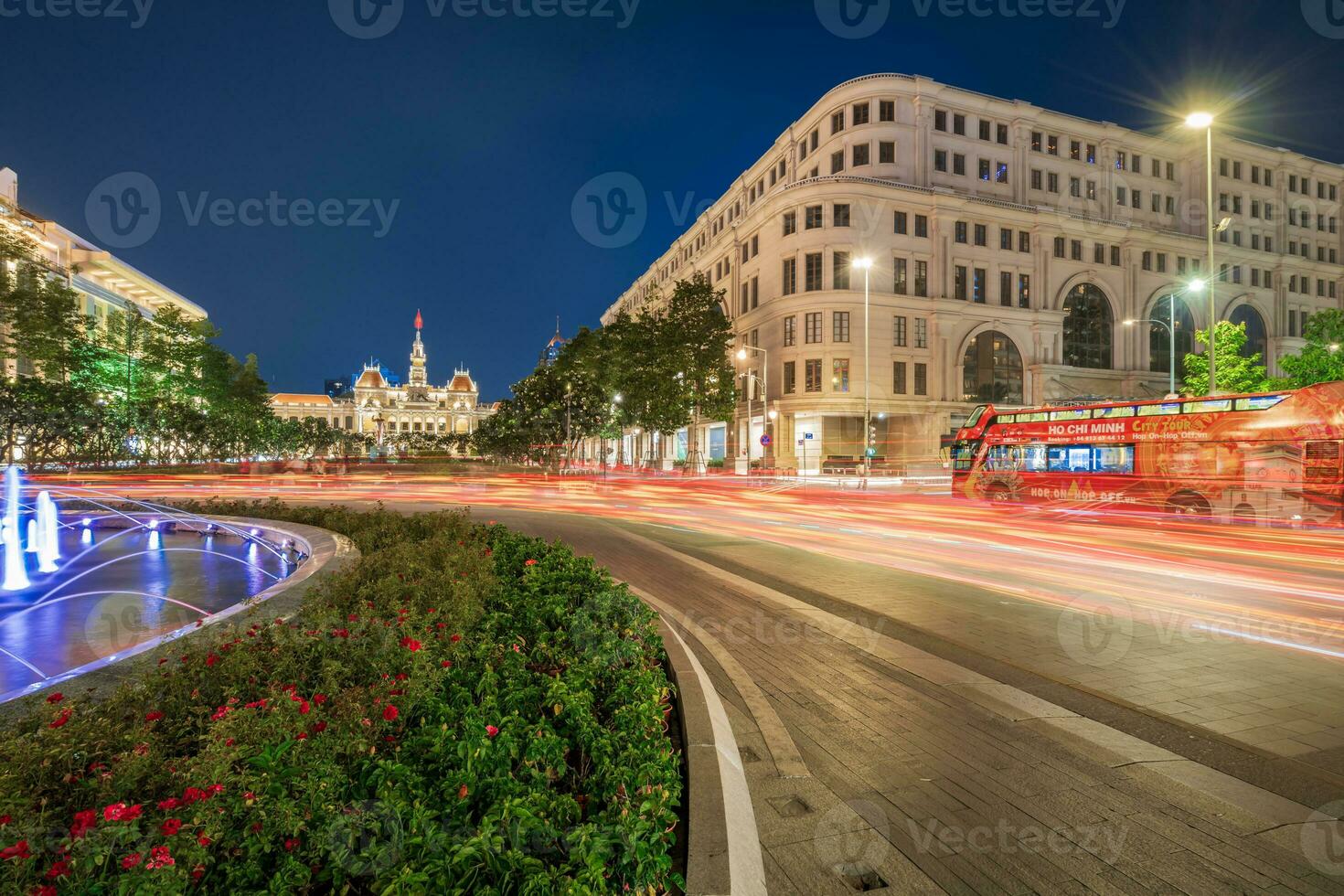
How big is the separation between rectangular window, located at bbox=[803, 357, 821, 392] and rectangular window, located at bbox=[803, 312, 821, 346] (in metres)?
1.53

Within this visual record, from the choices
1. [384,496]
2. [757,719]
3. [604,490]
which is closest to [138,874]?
[757,719]

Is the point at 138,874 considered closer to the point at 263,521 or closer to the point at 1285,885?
the point at 1285,885

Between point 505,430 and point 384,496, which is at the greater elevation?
point 505,430

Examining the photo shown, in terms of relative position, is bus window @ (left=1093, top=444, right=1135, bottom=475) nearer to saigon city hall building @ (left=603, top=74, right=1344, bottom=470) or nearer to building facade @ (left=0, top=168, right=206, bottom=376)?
saigon city hall building @ (left=603, top=74, right=1344, bottom=470)

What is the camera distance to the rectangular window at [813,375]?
5244cm

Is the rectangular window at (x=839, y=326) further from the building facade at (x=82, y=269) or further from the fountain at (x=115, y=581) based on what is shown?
the building facade at (x=82, y=269)

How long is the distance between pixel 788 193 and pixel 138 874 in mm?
57103

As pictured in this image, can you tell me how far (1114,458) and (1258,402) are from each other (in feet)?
13.8

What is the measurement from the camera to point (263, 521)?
14789mm

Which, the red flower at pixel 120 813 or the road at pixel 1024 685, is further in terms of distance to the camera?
the road at pixel 1024 685

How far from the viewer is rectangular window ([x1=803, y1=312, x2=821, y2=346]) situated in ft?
172

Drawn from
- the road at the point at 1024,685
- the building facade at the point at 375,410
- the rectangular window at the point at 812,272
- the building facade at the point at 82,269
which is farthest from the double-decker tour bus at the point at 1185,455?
the building facade at the point at 375,410

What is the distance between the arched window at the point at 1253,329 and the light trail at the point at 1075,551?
62.1 metres

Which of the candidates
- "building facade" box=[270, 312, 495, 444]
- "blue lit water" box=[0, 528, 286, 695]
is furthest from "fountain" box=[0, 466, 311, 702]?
"building facade" box=[270, 312, 495, 444]
